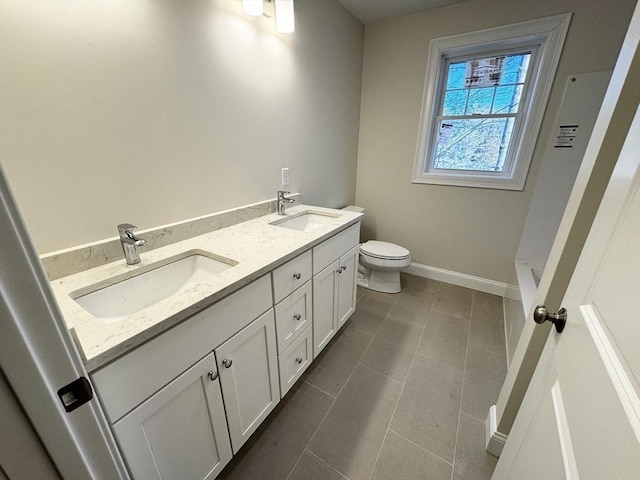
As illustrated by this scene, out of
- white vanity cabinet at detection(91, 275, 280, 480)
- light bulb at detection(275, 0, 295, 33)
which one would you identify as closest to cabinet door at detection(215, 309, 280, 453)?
white vanity cabinet at detection(91, 275, 280, 480)

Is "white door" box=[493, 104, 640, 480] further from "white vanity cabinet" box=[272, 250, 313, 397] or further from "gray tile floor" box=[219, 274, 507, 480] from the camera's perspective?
"white vanity cabinet" box=[272, 250, 313, 397]

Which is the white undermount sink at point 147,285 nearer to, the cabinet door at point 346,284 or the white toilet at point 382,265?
the cabinet door at point 346,284

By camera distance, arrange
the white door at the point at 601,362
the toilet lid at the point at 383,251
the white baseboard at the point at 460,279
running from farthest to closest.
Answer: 1. the white baseboard at the point at 460,279
2. the toilet lid at the point at 383,251
3. the white door at the point at 601,362

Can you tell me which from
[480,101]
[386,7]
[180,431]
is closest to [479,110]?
[480,101]

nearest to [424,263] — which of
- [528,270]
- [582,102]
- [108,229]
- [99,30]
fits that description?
[528,270]

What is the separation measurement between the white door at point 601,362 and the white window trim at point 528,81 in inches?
73.9

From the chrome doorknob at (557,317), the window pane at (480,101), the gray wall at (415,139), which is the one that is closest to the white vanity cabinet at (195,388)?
the chrome doorknob at (557,317)

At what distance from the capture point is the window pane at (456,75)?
2229 mm

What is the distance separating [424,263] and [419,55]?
6.25ft

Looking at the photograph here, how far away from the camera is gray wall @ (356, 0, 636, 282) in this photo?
1.70m

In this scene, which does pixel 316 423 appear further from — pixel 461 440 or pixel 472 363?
pixel 472 363

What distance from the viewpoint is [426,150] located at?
7.97 feet

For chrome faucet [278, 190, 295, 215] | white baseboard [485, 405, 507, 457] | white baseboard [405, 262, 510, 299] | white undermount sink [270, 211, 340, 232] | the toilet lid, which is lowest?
white baseboard [485, 405, 507, 457]

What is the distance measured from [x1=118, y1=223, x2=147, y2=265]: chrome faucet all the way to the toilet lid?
5.80 feet
